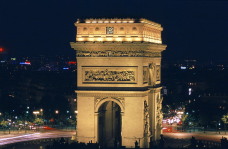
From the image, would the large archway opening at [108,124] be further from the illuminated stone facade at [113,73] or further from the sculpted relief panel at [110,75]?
the sculpted relief panel at [110,75]

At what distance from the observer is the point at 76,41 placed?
3412cm

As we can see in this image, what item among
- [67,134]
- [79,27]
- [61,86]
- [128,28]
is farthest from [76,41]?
[61,86]

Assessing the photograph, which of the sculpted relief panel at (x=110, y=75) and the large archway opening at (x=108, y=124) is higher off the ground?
the sculpted relief panel at (x=110, y=75)

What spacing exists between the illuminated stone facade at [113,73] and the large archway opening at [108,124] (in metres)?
0.93

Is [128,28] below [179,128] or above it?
above

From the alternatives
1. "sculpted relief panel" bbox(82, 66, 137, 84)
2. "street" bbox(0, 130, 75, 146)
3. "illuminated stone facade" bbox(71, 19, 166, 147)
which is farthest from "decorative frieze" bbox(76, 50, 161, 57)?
"street" bbox(0, 130, 75, 146)

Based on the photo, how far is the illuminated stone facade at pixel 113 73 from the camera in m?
33.6

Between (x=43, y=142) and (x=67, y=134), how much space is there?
4.24 metres

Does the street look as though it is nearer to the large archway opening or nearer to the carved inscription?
the large archway opening

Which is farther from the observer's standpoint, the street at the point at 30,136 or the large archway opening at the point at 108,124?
the street at the point at 30,136

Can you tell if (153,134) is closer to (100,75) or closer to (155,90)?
(155,90)

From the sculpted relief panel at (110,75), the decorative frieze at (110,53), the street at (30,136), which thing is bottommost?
the street at (30,136)

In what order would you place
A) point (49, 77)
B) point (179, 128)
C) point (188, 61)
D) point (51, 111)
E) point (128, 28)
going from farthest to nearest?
1. point (188, 61)
2. point (49, 77)
3. point (51, 111)
4. point (179, 128)
5. point (128, 28)

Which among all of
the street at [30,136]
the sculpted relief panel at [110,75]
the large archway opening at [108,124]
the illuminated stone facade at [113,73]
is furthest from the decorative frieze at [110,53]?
the street at [30,136]
